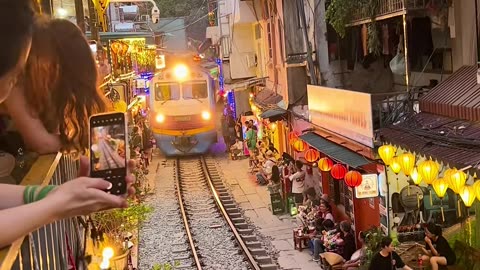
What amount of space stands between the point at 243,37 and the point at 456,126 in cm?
2160

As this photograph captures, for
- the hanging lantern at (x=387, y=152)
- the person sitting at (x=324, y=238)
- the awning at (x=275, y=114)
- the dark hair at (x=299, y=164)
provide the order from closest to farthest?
the hanging lantern at (x=387, y=152) → the person sitting at (x=324, y=238) → the dark hair at (x=299, y=164) → the awning at (x=275, y=114)

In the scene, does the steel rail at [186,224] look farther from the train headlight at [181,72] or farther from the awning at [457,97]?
the awning at [457,97]

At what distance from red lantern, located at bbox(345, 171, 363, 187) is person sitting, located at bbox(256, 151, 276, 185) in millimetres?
7941

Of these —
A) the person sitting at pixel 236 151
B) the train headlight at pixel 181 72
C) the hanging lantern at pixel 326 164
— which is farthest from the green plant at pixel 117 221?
the train headlight at pixel 181 72

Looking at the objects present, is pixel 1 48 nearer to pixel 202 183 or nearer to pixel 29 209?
pixel 29 209

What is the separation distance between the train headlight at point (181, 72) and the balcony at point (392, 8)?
14.1m

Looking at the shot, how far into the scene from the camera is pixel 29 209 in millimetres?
2348

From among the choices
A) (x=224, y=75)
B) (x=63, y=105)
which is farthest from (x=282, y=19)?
(x=63, y=105)

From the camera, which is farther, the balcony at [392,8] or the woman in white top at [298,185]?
the woman in white top at [298,185]

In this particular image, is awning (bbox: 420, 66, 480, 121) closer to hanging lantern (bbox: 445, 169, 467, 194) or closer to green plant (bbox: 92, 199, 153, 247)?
hanging lantern (bbox: 445, 169, 467, 194)

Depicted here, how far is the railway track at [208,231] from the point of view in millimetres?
14680

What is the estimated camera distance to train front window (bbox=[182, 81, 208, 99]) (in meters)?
28.2

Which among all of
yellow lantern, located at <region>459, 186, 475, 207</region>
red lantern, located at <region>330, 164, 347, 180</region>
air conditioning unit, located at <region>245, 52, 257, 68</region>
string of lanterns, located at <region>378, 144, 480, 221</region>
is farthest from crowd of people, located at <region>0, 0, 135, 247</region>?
air conditioning unit, located at <region>245, 52, 257, 68</region>

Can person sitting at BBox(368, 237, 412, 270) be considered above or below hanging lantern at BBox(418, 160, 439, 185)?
below
